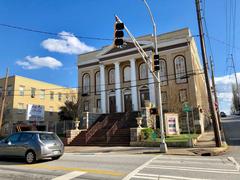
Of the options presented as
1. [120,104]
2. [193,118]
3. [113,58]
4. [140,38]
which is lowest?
[193,118]

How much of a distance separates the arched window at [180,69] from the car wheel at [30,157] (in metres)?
24.5

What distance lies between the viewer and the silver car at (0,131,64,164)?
10885 mm

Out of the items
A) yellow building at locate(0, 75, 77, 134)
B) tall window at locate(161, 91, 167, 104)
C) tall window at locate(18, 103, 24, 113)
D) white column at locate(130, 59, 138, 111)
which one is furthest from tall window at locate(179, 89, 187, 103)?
tall window at locate(18, 103, 24, 113)

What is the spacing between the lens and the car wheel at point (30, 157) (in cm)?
1084

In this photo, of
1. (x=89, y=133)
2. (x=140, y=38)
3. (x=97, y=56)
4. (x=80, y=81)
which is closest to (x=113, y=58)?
(x=97, y=56)

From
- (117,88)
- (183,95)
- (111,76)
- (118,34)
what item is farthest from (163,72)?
(118,34)

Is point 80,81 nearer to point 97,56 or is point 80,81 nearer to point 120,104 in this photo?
point 97,56

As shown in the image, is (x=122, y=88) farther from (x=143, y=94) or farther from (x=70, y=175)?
(x=70, y=175)

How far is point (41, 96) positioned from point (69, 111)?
1147cm

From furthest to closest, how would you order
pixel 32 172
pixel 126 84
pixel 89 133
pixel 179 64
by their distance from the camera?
pixel 126 84 < pixel 179 64 < pixel 89 133 < pixel 32 172

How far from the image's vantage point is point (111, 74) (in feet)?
124

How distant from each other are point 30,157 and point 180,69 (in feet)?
83.3

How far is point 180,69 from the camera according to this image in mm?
32219

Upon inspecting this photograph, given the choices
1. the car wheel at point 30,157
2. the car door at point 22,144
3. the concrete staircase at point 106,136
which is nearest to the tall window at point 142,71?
the concrete staircase at point 106,136
